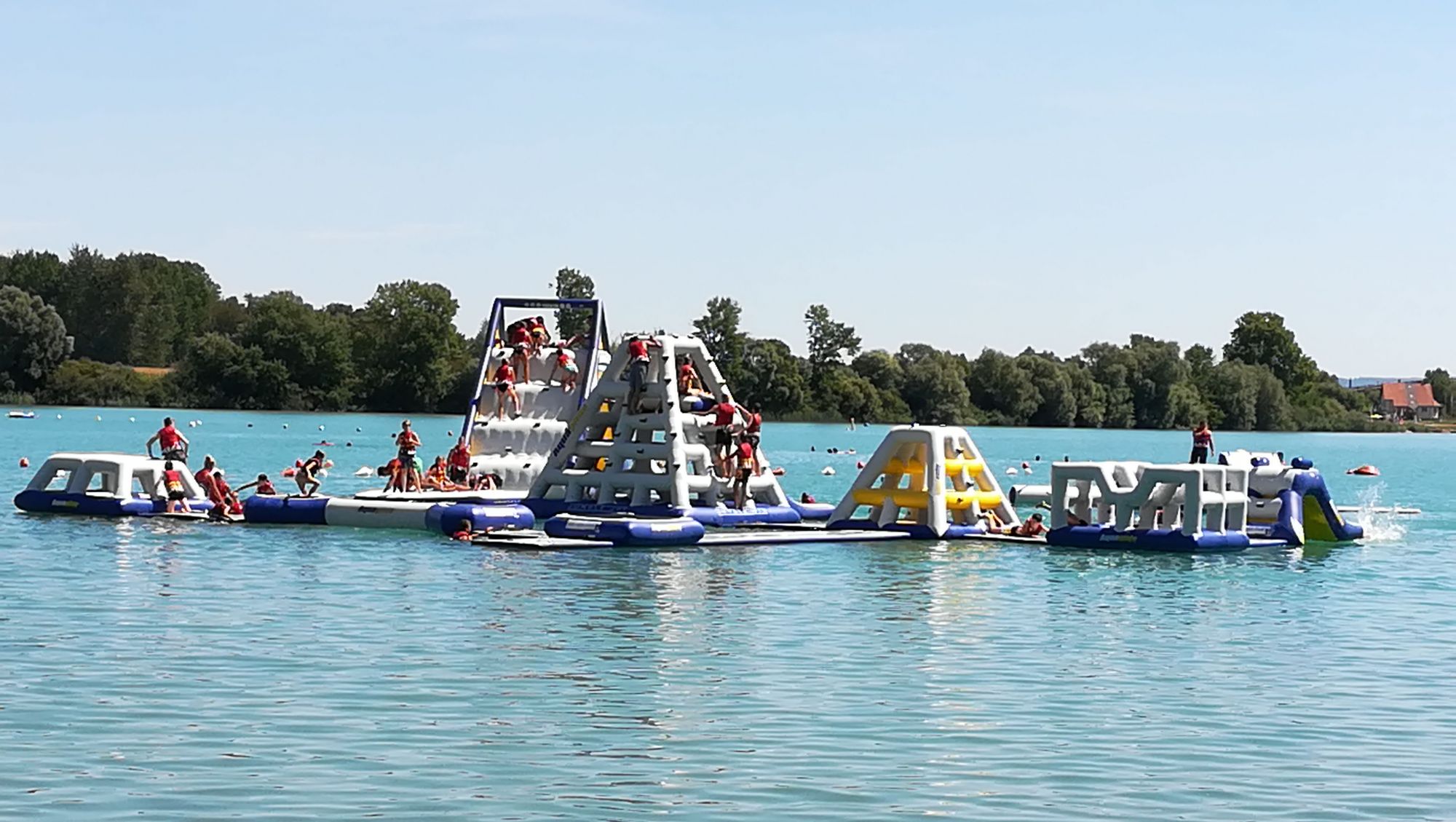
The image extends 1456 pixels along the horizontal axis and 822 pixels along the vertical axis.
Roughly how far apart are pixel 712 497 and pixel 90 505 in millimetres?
11889

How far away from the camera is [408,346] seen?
490 feet

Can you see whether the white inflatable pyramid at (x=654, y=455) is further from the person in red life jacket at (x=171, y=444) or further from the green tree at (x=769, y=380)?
the green tree at (x=769, y=380)

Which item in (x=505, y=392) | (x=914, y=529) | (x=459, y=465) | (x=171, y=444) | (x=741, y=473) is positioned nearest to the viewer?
(x=914, y=529)

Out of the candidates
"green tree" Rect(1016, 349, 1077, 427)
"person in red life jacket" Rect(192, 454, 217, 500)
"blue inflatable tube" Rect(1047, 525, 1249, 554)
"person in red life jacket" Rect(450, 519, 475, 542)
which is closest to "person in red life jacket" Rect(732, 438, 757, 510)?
"blue inflatable tube" Rect(1047, 525, 1249, 554)

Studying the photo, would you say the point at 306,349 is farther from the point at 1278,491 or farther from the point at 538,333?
the point at 1278,491

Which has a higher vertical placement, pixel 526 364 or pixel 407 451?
pixel 526 364

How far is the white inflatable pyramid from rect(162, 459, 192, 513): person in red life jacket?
6.65 meters

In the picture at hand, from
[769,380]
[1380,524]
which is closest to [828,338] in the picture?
[769,380]

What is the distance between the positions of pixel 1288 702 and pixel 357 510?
850 inches

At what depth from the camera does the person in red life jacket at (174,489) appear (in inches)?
1537

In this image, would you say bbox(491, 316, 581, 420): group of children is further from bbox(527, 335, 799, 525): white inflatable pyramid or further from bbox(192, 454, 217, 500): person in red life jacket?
bbox(192, 454, 217, 500): person in red life jacket

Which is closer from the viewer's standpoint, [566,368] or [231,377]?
[566,368]

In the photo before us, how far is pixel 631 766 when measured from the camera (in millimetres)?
15562

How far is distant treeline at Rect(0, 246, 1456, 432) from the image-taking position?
14838cm
